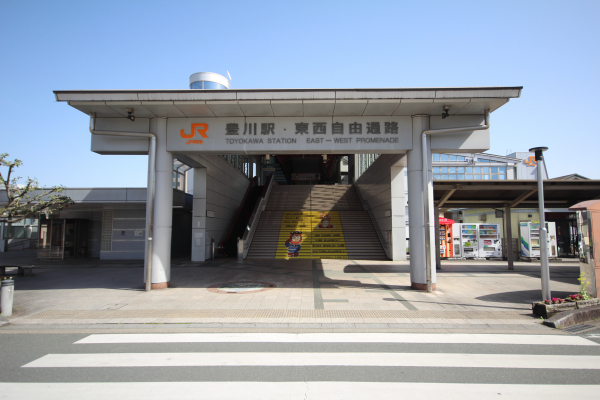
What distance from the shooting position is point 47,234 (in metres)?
19.5

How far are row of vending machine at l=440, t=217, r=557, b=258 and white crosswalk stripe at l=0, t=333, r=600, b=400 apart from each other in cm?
1326

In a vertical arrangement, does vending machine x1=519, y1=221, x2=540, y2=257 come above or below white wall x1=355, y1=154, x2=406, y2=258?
→ below

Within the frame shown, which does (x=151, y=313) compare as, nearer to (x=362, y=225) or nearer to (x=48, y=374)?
(x=48, y=374)

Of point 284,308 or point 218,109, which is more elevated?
point 218,109

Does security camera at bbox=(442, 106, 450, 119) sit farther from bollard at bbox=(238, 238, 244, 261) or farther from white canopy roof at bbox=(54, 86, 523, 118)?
bollard at bbox=(238, 238, 244, 261)

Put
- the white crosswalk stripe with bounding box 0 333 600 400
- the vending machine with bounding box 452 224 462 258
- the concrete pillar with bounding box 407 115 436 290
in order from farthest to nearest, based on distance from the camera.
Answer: the vending machine with bounding box 452 224 462 258 → the concrete pillar with bounding box 407 115 436 290 → the white crosswalk stripe with bounding box 0 333 600 400

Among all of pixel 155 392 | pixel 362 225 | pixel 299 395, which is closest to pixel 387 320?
pixel 299 395

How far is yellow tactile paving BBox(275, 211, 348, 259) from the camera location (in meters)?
17.9

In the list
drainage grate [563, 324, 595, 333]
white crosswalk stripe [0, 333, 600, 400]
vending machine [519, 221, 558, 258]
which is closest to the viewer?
white crosswalk stripe [0, 333, 600, 400]

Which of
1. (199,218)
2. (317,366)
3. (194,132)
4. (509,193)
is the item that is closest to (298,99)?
(194,132)

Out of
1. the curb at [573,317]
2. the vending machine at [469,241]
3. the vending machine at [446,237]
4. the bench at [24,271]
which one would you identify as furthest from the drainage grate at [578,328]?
the bench at [24,271]

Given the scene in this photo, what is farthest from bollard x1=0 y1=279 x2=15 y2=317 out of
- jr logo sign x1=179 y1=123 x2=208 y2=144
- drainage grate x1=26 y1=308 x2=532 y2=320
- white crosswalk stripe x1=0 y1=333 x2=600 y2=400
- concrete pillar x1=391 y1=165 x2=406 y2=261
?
concrete pillar x1=391 y1=165 x2=406 y2=261

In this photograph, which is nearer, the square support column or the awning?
the awning

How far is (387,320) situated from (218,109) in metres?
6.95
